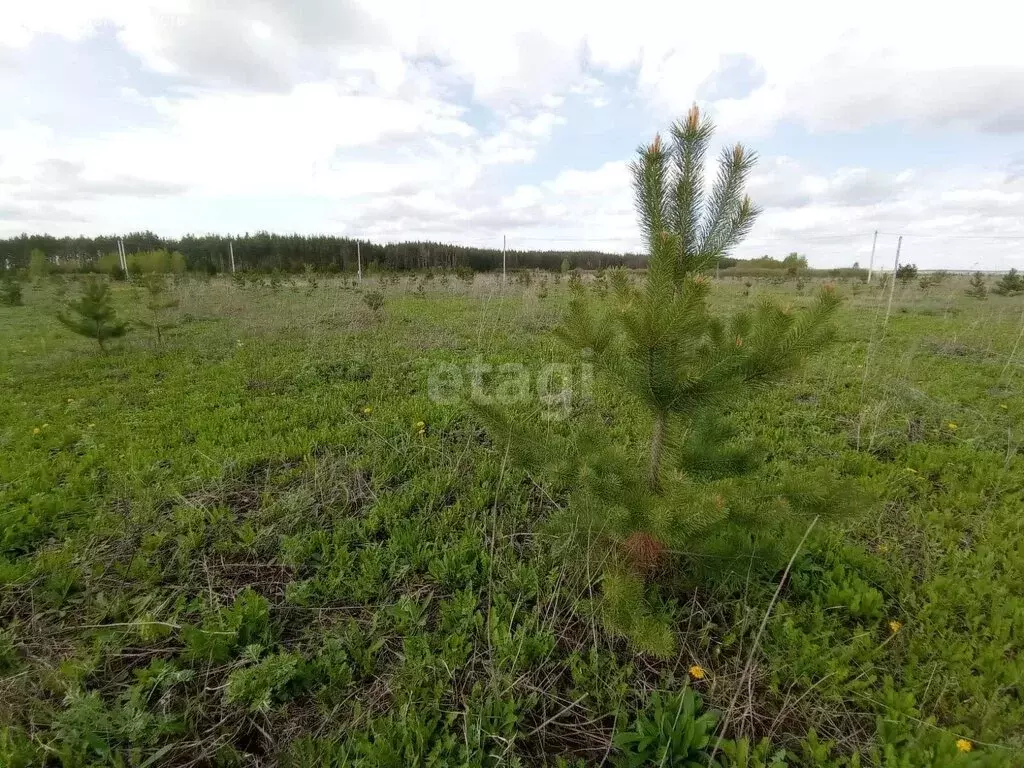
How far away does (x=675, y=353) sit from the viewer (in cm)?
162

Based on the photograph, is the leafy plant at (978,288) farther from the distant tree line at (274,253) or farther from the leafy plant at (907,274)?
the distant tree line at (274,253)

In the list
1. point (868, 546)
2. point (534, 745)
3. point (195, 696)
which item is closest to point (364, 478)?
point (195, 696)

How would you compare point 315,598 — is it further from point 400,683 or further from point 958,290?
point 958,290

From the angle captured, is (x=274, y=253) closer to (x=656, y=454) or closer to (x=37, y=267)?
(x=37, y=267)

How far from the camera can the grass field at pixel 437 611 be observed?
1597 millimetres

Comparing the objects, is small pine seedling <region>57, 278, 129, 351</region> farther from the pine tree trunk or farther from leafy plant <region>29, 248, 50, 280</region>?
leafy plant <region>29, 248, 50, 280</region>

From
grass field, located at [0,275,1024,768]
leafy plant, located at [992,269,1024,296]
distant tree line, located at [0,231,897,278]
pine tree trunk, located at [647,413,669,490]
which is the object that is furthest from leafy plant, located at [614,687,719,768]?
distant tree line, located at [0,231,897,278]

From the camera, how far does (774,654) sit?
192cm

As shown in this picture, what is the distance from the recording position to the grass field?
160 cm

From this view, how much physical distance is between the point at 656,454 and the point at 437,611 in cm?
127

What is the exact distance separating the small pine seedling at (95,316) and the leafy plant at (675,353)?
8.17 meters

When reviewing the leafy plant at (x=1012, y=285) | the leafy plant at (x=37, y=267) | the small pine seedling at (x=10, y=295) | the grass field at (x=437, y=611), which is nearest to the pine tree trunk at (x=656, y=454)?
the grass field at (x=437, y=611)

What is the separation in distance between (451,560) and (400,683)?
0.70 meters

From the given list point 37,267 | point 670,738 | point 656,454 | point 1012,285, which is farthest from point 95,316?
point 1012,285
